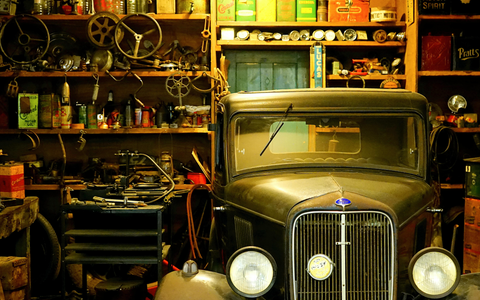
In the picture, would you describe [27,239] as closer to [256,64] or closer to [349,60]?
[256,64]

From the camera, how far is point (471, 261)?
14.2 ft

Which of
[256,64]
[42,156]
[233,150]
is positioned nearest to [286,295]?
[233,150]

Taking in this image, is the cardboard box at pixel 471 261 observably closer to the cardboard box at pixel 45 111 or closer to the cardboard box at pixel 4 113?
the cardboard box at pixel 45 111

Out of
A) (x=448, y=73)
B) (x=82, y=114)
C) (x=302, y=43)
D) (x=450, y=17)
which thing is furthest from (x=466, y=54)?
(x=82, y=114)

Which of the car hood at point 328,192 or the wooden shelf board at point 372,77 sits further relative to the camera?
the wooden shelf board at point 372,77

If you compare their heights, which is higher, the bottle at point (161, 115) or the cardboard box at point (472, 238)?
the bottle at point (161, 115)

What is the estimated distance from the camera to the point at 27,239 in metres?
3.78

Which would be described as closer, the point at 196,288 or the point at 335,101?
the point at 196,288

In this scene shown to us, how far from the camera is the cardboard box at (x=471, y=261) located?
14.0 ft

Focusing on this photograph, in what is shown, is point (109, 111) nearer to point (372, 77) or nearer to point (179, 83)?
point (179, 83)

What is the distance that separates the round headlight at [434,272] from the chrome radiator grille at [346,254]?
11 centimetres

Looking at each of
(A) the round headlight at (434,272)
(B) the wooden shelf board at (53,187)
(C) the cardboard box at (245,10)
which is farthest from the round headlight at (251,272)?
(C) the cardboard box at (245,10)

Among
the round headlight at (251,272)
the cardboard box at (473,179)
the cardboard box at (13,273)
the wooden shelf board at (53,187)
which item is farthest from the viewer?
the wooden shelf board at (53,187)

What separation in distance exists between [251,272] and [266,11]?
3577 millimetres
